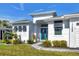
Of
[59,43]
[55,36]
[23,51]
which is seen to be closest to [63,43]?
[59,43]

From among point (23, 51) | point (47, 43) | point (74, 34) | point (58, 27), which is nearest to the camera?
point (23, 51)

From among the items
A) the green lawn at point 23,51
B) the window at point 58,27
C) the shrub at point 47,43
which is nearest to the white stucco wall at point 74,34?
the window at point 58,27

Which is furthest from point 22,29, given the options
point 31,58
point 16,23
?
point 31,58

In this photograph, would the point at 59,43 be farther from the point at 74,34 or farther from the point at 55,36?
the point at 74,34

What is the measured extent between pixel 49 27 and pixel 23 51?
1.09m

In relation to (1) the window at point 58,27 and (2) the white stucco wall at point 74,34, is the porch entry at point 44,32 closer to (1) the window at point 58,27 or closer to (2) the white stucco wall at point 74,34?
(1) the window at point 58,27

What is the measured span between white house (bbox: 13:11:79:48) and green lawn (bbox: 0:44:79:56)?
0.30 metres

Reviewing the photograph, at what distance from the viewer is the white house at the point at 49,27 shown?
11609mm

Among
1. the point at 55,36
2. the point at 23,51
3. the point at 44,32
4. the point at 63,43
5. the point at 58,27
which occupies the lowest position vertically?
the point at 23,51

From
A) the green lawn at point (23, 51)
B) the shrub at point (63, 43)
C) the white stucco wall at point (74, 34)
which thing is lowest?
the green lawn at point (23, 51)

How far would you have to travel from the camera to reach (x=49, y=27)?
38.5 feet

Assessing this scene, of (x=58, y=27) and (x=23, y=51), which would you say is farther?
(x=58, y=27)

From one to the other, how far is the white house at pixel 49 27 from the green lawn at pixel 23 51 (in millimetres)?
304

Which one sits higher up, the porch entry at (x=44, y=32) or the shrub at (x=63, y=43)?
the porch entry at (x=44, y=32)
